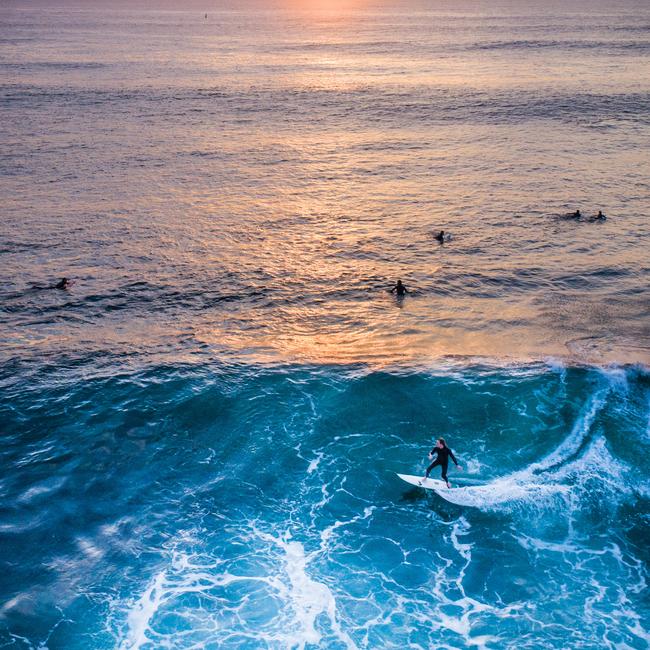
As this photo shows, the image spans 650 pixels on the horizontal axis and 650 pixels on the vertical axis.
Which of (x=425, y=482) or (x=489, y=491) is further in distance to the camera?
(x=425, y=482)

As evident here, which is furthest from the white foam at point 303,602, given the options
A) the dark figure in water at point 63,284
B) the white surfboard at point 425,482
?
the dark figure in water at point 63,284

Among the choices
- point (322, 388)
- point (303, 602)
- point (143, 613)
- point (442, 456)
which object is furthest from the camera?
point (322, 388)

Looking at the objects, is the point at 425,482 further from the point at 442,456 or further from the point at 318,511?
the point at 318,511

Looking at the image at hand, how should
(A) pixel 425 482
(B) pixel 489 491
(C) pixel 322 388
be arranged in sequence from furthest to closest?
(C) pixel 322 388 → (A) pixel 425 482 → (B) pixel 489 491

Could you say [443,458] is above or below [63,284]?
above

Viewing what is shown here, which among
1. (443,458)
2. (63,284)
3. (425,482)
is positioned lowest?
(425,482)

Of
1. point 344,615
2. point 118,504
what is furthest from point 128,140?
point 344,615

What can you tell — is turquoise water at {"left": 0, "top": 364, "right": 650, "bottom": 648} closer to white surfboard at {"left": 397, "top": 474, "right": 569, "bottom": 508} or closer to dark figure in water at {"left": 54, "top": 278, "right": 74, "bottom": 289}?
white surfboard at {"left": 397, "top": 474, "right": 569, "bottom": 508}

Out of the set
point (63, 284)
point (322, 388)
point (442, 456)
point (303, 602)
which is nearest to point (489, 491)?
point (442, 456)
